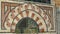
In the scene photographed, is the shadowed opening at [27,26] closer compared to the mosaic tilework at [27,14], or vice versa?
the mosaic tilework at [27,14]

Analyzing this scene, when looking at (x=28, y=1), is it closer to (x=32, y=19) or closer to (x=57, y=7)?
(x=32, y=19)

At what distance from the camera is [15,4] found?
668cm

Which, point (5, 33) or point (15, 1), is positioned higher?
point (15, 1)

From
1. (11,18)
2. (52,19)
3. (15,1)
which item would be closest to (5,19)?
(11,18)

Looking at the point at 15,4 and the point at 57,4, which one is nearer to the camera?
the point at 15,4

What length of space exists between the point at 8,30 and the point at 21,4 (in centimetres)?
83

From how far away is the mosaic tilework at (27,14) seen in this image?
257 inches

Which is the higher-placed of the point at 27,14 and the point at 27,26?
the point at 27,14

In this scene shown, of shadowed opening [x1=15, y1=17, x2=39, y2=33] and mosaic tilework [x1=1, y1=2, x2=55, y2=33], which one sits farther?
shadowed opening [x1=15, y1=17, x2=39, y2=33]

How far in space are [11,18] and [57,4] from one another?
5.28 ft

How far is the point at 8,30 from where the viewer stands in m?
6.54

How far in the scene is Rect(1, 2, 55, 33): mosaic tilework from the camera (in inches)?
257

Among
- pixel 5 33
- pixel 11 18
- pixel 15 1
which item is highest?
pixel 15 1

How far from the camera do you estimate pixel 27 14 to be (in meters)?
6.84
